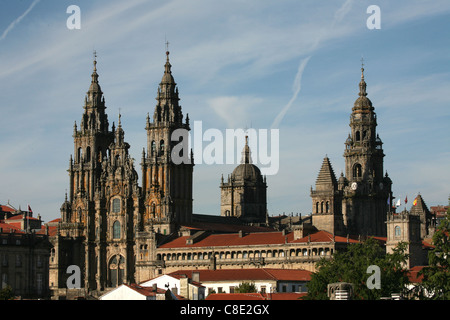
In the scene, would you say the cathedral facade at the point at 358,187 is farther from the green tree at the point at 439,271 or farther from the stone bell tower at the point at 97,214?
the green tree at the point at 439,271

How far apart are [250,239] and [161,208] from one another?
1927cm

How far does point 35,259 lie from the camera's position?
12338 centimetres

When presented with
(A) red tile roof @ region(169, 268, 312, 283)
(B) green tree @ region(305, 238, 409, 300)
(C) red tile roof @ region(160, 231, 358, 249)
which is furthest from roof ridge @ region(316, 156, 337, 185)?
(B) green tree @ region(305, 238, 409, 300)

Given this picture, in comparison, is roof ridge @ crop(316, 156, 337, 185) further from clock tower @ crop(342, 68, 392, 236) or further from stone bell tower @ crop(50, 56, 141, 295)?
stone bell tower @ crop(50, 56, 141, 295)

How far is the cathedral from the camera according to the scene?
481 ft

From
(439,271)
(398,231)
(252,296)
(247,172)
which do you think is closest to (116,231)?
(247,172)

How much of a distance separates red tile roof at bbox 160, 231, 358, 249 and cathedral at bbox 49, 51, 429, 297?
0.20m

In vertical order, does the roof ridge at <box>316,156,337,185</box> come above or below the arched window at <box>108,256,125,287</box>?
above

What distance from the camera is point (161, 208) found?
15550 centimetres

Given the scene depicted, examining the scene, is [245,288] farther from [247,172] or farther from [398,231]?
[247,172]
